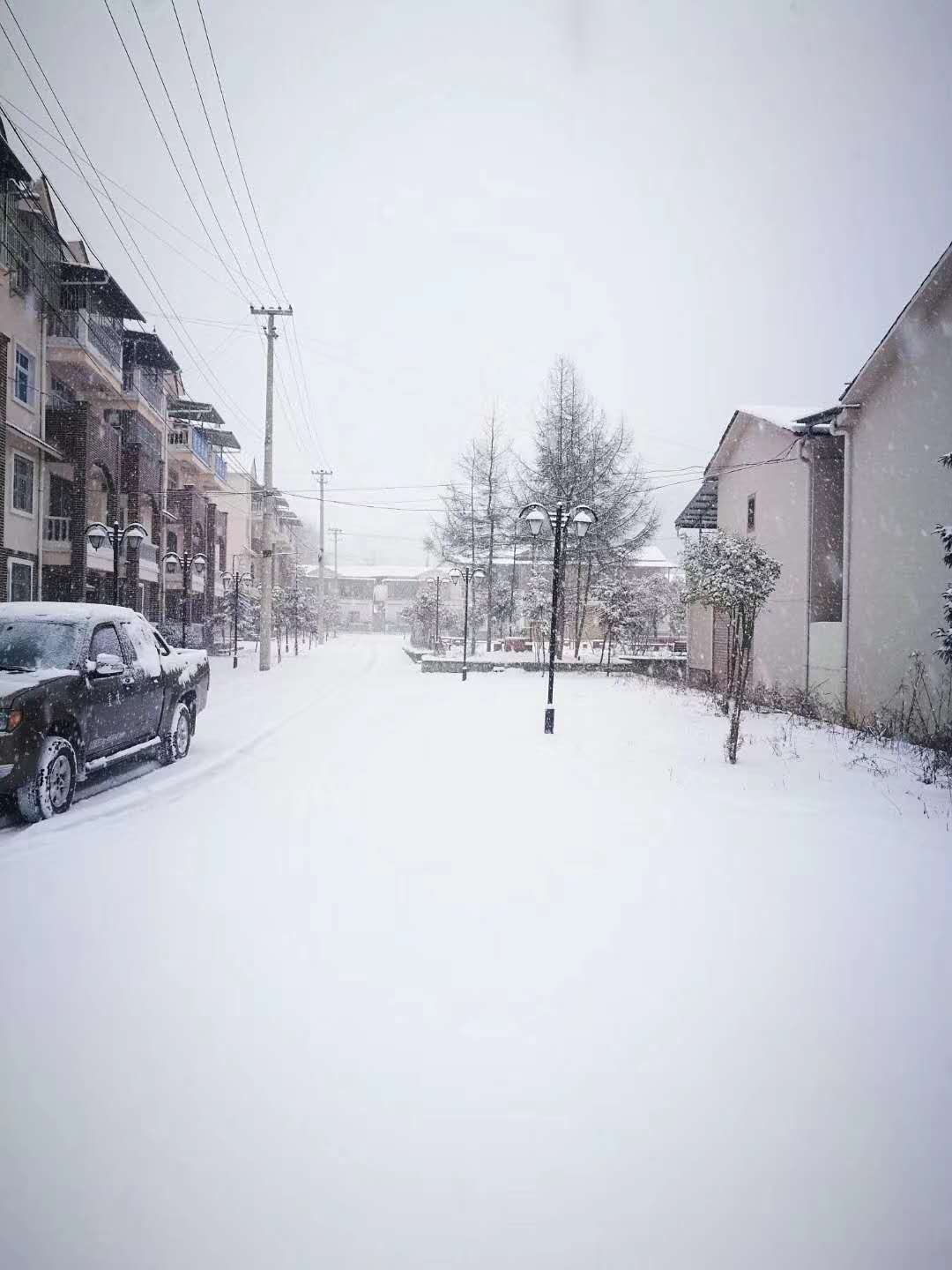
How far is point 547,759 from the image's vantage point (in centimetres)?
877

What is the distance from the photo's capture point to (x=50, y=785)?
18.9 feet

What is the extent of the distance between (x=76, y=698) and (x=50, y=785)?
0.81m

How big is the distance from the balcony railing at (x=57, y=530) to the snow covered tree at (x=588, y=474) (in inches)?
736

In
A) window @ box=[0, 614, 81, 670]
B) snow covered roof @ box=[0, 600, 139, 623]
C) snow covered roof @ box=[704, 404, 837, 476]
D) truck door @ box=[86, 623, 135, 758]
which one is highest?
snow covered roof @ box=[704, 404, 837, 476]

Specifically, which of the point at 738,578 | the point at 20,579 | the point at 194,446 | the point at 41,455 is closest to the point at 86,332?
the point at 41,455

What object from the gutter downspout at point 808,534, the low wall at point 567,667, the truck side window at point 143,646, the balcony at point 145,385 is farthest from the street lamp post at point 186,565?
the gutter downspout at point 808,534

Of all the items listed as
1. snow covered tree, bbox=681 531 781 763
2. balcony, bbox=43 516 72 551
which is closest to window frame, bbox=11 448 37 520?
balcony, bbox=43 516 72 551

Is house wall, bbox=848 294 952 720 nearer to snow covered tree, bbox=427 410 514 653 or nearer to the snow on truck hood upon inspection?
the snow on truck hood

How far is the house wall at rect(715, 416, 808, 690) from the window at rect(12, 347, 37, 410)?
21793 millimetres

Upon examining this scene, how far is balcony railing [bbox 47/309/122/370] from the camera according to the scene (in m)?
21.3

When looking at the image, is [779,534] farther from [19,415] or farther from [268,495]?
[19,415]

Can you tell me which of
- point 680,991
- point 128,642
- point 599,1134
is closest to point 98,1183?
point 599,1134

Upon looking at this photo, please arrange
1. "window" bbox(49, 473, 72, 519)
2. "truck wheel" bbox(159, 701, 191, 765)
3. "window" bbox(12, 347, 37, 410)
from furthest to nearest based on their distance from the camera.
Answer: "window" bbox(49, 473, 72, 519)
"window" bbox(12, 347, 37, 410)
"truck wheel" bbox(159, 701, 191, 765)

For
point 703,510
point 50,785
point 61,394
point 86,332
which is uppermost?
point 86,332
